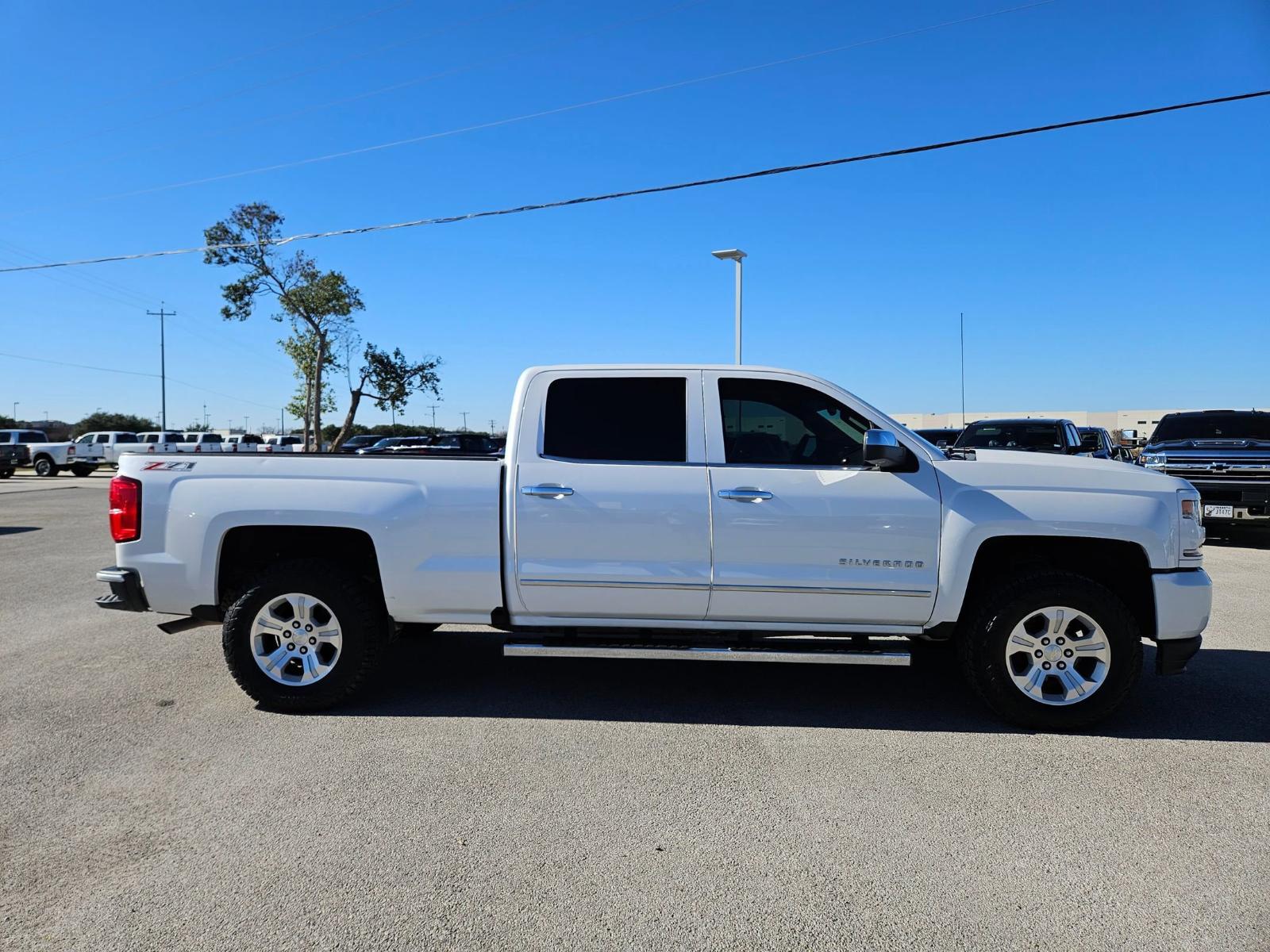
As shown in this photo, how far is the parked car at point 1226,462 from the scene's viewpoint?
11898 millimetres

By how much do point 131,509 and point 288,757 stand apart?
1835mm

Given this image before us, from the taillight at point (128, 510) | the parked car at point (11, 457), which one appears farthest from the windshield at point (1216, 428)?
the parked car at point (11, 457)

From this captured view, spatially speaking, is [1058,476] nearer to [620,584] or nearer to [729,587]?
[729,587]

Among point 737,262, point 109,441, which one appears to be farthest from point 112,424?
point 737,262

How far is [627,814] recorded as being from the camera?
362 centimetres

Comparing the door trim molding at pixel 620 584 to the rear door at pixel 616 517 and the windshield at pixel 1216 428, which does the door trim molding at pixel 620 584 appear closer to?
the rear door at pixel 616 517

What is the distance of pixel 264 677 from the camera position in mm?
4887

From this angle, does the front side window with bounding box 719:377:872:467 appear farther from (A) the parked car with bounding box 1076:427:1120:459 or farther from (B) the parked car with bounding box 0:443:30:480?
(B) the parked car with bounding box 0:443:30:480

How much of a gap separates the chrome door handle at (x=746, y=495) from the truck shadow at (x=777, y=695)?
48.3 inches

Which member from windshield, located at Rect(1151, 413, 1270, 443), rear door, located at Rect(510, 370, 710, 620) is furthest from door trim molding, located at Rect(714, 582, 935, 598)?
windshield, located at Rect(1151, 413, 1270, 443)

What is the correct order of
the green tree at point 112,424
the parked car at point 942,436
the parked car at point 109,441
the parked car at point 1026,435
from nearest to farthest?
the parked car at point 1026,435
the parked car at point 942,436
the parked car at point 109,441
the green tree at point 112,424

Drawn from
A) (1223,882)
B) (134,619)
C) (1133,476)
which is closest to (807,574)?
(1133,476)

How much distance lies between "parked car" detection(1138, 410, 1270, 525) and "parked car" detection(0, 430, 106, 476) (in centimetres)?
3967

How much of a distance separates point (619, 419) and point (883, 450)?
1.48 metres
